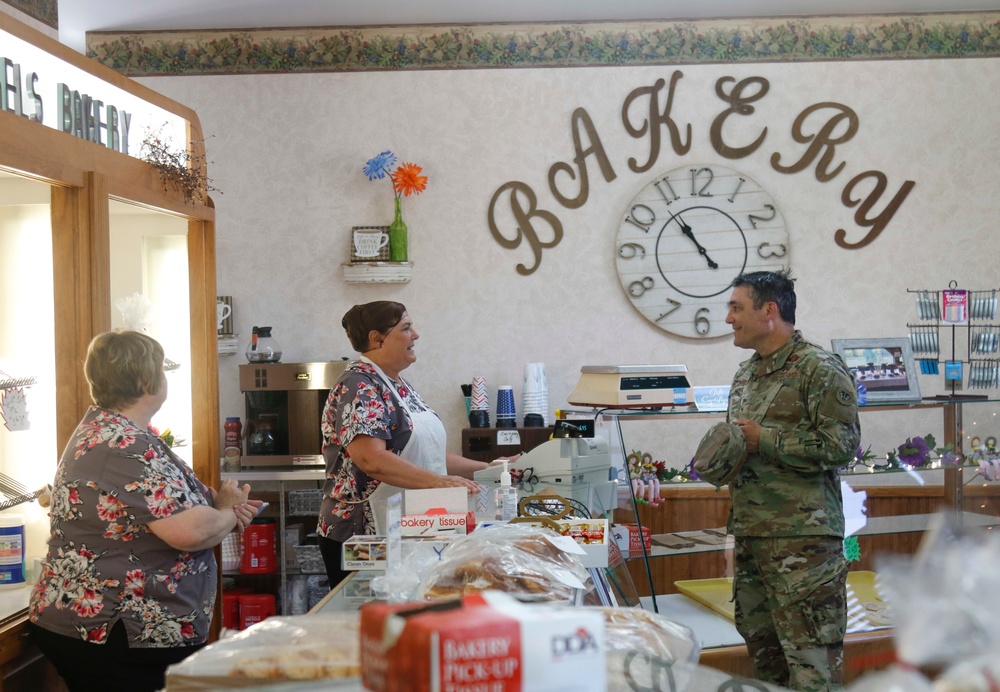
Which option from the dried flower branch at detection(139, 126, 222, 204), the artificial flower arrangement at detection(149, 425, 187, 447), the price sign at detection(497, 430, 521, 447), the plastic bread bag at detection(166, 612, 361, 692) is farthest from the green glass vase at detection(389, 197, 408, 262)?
the plastic bread bag at detection(166, 612, 361, 692)

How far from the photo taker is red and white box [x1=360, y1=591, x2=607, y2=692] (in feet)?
2.61

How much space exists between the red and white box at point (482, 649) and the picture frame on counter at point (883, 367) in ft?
9.55

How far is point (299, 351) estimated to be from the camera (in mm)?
5484

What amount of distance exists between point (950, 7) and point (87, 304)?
4.92 meters

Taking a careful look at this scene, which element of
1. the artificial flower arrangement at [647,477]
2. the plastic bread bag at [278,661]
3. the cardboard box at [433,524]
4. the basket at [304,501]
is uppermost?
the plastic bread bag at [278,661]

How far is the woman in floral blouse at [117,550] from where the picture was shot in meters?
2.40

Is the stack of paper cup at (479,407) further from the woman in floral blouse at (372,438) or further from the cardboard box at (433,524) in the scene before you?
the cardboard box at (433,524)

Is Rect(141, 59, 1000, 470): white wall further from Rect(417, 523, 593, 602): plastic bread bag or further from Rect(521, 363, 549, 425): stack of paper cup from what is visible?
Rect(417, 523, 593, 602): plastic bread bag

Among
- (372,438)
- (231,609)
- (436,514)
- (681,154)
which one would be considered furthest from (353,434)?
(681,154)

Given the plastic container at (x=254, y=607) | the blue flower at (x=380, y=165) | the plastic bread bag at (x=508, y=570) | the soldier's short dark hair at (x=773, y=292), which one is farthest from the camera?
the blue flower at (x=380, y=165)

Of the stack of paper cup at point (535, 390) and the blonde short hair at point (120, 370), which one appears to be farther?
the stack of paper cup at point (535, 390)

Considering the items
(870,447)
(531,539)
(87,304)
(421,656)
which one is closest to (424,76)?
(87,304)

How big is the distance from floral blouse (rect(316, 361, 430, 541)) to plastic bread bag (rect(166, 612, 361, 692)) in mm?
1798

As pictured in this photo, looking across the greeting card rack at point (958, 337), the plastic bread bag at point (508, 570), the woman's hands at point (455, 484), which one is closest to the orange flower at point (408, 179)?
the greeting card rack at point (958, 337)
